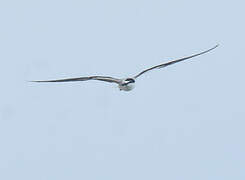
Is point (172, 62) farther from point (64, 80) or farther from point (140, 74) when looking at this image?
point (64, 80)

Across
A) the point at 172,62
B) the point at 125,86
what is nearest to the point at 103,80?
the point at 125,86

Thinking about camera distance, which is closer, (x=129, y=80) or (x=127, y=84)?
(x=127, y=84)

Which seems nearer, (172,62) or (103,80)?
(103,80)

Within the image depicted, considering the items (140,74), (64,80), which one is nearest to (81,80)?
(64,80)

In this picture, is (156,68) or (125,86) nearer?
(125,86)

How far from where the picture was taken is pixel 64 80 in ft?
202

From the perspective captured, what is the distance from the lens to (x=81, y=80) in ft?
203

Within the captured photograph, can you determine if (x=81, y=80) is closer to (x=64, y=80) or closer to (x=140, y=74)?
(x=64, y=80)

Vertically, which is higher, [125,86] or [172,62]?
[172,62]

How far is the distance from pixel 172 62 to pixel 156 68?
11.0 feet

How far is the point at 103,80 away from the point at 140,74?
148 inches

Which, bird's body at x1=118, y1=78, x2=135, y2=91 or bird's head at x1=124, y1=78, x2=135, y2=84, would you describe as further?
bird's head at x1=124, y1=78, x2=135, y2=84

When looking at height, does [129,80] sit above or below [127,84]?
above

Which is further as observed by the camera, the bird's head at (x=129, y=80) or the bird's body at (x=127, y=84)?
the bird's head at (x=129, y=80)
